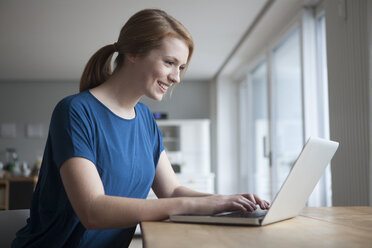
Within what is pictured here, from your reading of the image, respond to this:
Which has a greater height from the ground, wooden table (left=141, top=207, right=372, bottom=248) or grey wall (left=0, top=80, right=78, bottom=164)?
grey wall (left=0, top=80, right=78, bottom=164)

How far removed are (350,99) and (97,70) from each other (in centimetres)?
177

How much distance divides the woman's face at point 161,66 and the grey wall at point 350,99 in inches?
57.7

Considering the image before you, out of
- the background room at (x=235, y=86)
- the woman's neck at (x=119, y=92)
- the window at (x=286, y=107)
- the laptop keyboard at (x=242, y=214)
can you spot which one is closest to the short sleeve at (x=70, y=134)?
the woman's neck at (x=119, y=92)

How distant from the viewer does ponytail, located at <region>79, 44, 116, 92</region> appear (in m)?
1.27

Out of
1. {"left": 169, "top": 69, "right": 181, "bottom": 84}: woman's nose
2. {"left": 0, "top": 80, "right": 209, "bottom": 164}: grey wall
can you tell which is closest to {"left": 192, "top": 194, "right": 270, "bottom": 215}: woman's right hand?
{"left": 169, "top": 69, "right": 181, "bottom": 84}: woman's nose

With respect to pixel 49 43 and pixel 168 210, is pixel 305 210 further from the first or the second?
pixel 49 43

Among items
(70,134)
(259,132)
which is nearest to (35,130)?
Result: (259,132)

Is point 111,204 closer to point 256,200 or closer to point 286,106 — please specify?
point 256,200

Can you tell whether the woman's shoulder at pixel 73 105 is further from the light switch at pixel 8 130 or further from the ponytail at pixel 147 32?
the light switch at pixel 8 130

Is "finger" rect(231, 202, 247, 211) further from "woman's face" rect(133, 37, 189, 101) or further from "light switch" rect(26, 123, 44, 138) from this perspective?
"light switch" rect(26, 123, 44, 138)

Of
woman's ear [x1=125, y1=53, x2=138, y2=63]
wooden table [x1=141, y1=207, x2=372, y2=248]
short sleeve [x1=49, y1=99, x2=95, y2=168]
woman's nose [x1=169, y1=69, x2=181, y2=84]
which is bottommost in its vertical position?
wooden table [x1=141, y1=207, x2=372, y2=248]

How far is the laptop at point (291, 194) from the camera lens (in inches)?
35.0

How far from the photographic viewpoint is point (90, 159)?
0.98m

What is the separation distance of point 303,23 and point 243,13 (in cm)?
75
